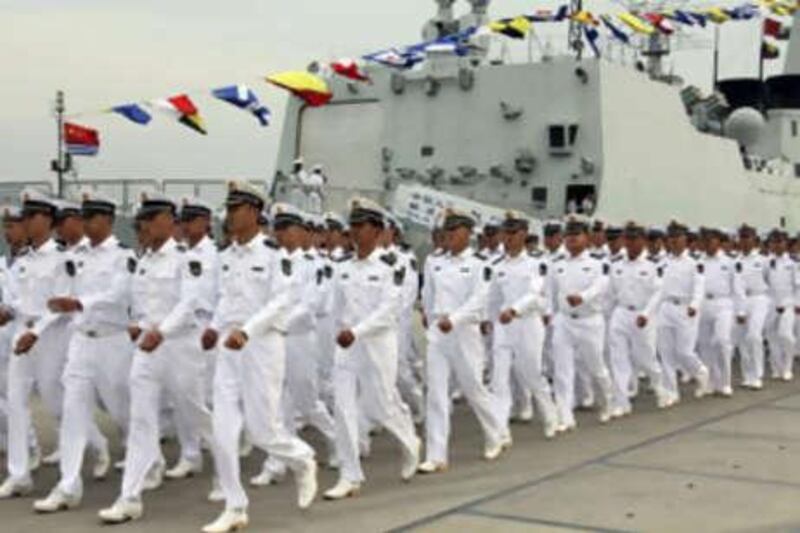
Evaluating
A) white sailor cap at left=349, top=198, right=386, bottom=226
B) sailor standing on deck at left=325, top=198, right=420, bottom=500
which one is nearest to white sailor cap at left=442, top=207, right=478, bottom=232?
sailor standing on deck at left=325, top=198, right=420, bottom=500

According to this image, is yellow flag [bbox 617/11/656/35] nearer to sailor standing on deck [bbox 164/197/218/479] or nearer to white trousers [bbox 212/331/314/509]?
sailor standing on deck [bbox 164/197/218/479]

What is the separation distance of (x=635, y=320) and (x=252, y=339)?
18.3ft

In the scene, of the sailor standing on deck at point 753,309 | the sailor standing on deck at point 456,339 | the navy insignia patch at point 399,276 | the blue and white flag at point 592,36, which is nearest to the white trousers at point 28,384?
the navy insignia patch at point 399,276

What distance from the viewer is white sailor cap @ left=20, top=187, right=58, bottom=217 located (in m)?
7.29

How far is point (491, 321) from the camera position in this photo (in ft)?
33.1

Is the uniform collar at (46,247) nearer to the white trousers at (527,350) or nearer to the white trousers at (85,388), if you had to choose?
the white trousers at (85,388)

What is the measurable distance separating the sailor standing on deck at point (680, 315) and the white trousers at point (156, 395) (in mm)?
6081

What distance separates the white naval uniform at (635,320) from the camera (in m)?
10.8

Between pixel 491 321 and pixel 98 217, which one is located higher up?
pixel 98 217

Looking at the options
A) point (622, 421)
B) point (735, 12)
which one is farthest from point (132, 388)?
point (735, 12)

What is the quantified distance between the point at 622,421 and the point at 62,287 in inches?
202

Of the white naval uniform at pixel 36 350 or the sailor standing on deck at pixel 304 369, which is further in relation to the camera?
the sailor standing on deck at pixel 304 369

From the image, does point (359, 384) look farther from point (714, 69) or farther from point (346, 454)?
point (714, 69)

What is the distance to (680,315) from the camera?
464 inches
